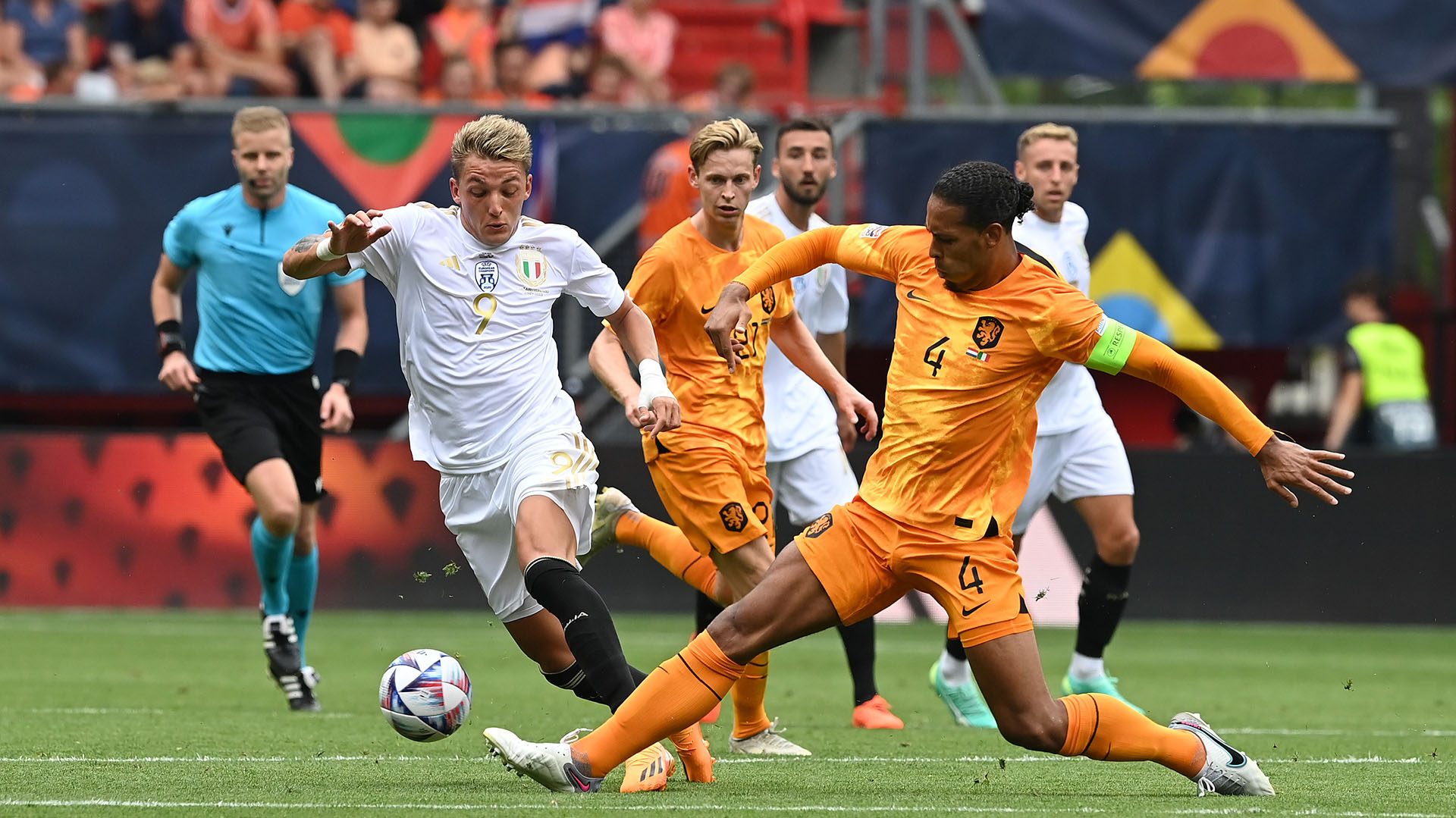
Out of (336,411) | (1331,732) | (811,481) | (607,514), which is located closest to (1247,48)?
(1331,732)

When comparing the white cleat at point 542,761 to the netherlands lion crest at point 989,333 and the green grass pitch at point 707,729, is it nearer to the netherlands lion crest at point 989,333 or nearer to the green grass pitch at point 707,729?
the green grass pitch at point 707,729

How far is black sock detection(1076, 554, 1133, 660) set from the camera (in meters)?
8.64

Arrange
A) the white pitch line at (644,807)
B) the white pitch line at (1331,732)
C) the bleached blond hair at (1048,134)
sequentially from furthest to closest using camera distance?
the bleached blond hair at (1048,134), the white pitch line at (1331,732), the white pitch line at (644,807)

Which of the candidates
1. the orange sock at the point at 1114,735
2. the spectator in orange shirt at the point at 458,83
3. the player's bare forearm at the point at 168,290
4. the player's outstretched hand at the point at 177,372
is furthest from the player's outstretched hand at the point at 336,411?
the spectator in orange shirt at the point at 458,83

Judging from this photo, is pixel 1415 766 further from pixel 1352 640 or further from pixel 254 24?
pixel 254 24

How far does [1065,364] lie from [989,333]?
3.28 metres

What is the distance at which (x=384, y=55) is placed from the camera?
15531mm

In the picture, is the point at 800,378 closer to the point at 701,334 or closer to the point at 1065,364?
the point at 701,334

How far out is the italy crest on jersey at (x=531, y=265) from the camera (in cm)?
645

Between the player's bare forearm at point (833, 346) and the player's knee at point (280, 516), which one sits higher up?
the player's bare forearm at point (833, 346)

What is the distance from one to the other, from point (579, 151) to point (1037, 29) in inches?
148

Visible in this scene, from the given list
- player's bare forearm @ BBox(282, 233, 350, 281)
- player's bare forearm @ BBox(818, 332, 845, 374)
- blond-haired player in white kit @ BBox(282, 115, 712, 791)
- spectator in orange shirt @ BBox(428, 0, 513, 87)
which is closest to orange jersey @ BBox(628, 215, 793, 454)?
blond-haired player in white kit @ BBox(282, 115, 712, 791)

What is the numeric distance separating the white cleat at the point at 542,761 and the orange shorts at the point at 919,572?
0.91 meters

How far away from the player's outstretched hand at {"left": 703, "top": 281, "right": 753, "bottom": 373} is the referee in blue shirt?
124 inches
